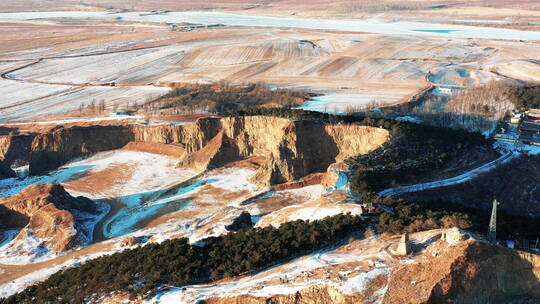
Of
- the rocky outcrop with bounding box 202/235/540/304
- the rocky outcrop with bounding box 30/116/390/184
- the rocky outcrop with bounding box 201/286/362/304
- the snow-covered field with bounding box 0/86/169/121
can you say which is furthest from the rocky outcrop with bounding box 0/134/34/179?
the rocky outcrop with bounding box 202/235/540/304

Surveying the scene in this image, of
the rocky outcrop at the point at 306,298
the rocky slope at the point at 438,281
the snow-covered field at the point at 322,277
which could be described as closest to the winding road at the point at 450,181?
the snow-covered field at the point at 322,277

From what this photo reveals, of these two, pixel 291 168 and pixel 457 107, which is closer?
pixel 291 168

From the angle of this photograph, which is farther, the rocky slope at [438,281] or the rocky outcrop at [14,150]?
the rocky outcrop at [14,150]

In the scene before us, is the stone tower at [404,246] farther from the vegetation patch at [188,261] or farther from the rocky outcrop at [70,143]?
the rocky outcrop at [70,143]

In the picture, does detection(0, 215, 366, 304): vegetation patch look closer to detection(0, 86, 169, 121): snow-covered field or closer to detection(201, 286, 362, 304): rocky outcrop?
detection(201, 286, 362, 304): rocky outcrop

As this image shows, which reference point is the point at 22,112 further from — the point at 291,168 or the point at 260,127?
the point at 291,168

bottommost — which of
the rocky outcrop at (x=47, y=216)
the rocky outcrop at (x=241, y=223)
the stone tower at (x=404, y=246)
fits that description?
the rocky outcrop at (x=47, y=216)

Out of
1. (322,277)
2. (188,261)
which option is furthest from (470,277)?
(188,261)

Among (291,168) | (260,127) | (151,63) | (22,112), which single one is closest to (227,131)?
(260,127)
